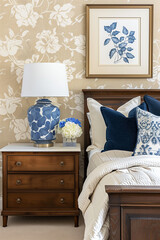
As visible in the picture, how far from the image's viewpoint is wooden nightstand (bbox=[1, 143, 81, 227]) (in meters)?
2.97

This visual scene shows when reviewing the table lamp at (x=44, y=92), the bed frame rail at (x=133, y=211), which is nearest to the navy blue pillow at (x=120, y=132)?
the table lamp at (x=44, y=92)

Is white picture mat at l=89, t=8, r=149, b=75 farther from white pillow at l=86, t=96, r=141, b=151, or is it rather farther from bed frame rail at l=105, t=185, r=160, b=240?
bed frame rail at l=105, t=185, r=160, b=240

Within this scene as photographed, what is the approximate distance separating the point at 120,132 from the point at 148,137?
1.07 ft

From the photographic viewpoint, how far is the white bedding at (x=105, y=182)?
1.65 m

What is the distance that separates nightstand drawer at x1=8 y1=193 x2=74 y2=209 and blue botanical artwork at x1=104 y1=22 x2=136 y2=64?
4.90ft

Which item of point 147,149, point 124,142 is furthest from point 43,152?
point 147,149

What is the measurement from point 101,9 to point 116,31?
0.27m

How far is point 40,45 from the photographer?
3.41 m

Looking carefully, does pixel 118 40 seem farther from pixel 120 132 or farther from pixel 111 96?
pixel 120 132

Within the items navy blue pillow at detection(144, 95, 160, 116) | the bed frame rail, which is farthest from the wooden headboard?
the bed frame rail

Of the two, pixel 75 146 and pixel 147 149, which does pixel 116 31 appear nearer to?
pixel 75 146

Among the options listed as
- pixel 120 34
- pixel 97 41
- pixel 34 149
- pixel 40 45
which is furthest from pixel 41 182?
pixel 120 34

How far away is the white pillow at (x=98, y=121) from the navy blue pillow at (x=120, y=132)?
0.27 meters

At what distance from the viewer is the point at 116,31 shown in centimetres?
340
